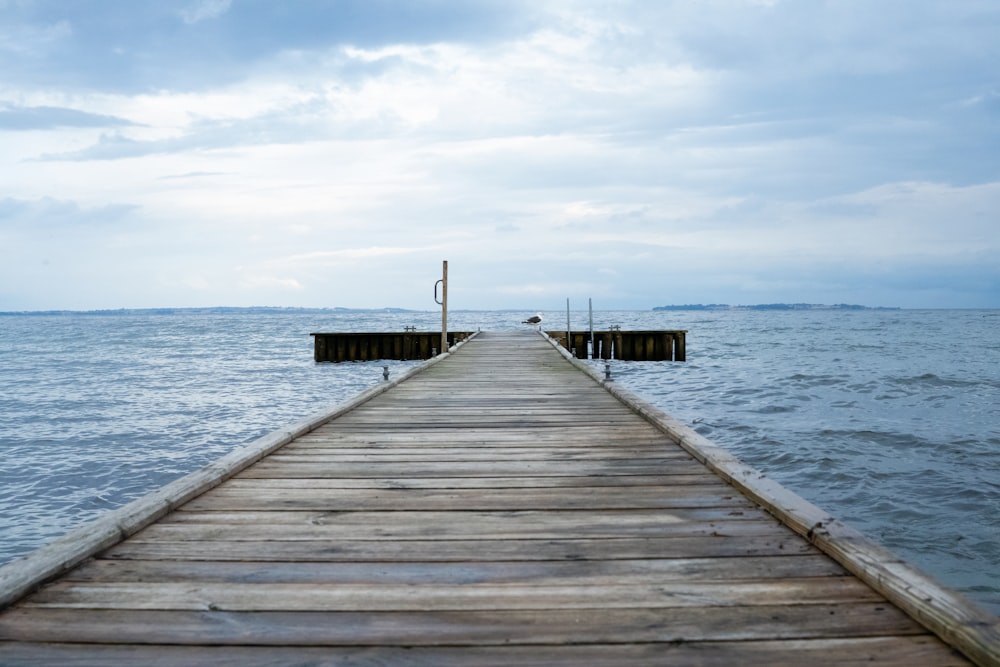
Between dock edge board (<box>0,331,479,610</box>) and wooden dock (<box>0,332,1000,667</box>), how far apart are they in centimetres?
1

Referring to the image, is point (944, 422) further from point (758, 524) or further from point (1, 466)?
point (1, 466)

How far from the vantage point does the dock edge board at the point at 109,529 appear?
241 centimetres

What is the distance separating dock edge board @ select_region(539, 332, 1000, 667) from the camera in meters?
1.96

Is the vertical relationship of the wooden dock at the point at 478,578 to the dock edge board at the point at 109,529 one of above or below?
below

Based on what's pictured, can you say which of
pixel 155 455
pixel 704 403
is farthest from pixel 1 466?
pixel 704 403

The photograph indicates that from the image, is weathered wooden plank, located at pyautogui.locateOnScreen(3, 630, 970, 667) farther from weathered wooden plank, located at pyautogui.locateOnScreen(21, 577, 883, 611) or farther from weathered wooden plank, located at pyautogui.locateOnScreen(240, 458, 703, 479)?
weathered wooden plank, located at pyautogui.locateOnScreen(240, 458, 703, 479)

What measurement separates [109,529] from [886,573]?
120 inches

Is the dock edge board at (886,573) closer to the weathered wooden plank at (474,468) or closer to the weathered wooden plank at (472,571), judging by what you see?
the weathered wooden plank at (472,571)

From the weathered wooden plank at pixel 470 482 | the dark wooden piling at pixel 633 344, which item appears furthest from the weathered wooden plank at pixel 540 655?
the dark wooden piling at pixel 633 344

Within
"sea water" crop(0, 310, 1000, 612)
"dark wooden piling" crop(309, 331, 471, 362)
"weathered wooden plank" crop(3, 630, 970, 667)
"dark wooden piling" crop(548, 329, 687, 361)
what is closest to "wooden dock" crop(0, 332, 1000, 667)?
"weathered wooden plank" crop(3, 630, 970, 667)

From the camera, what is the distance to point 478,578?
2525 millimetres

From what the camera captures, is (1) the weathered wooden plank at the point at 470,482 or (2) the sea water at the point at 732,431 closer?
(1) the weathered wooden plank at the point at 470,482

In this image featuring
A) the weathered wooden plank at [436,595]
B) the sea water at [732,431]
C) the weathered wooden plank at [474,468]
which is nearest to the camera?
the weathered wooden plank at [436,595]

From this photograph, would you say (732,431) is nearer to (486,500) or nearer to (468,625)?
(486,500)
